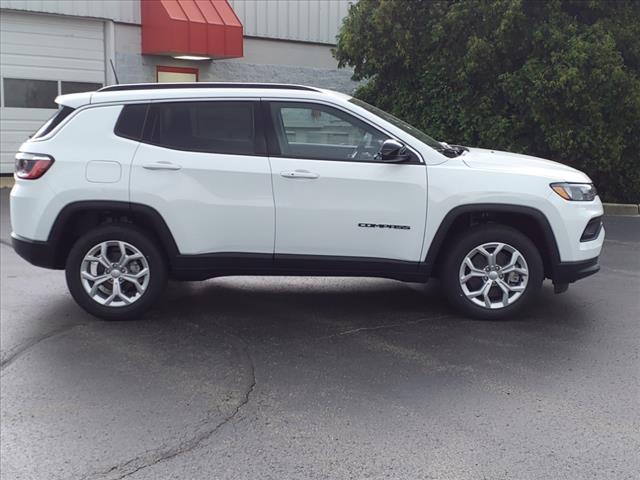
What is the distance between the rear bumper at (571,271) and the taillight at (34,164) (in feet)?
13.4

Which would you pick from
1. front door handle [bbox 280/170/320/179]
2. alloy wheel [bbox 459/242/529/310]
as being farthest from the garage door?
alloy wheel [bbox 459/242/529/310]

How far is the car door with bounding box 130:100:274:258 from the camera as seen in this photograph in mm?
5602

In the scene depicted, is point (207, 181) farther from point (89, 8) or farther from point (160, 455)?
point (89, 8)

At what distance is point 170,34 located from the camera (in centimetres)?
1457

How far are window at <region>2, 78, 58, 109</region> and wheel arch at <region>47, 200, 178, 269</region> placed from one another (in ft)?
33.2

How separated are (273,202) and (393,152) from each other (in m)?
1.01

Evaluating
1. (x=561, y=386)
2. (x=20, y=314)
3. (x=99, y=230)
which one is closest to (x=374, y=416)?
(x=561, y=386)

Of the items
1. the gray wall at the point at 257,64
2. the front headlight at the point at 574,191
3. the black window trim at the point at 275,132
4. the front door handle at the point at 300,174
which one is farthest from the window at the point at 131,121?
the gray wall at the point at 257,64

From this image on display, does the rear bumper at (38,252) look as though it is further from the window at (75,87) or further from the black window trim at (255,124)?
the window at (75,87)

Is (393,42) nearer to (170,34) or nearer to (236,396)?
(170,34)

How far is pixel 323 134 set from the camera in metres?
5.80

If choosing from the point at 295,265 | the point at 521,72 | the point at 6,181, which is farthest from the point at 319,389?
the point at 6,181

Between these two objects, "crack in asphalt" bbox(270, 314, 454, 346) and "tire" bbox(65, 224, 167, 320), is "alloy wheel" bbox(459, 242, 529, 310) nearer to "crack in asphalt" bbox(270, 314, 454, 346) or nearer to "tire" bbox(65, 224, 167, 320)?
"crack in asphalt" bbox(270, 314, 454, 346)

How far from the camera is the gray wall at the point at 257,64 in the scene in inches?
613
